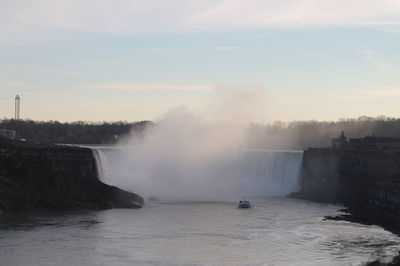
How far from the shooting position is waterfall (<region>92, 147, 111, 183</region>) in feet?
183

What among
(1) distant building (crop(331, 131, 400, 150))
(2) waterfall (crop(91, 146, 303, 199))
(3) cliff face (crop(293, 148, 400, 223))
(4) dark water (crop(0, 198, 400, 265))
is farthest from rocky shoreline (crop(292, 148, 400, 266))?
(4) dark water (crop(0, 198, 400, 265))

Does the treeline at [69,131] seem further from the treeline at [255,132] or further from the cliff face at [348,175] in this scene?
the cliff face at [348,175]

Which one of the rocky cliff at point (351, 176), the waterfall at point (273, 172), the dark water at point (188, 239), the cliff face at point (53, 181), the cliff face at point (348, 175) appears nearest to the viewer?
the dark water at point (188, 239)

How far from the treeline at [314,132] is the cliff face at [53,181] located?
5532 centimetres

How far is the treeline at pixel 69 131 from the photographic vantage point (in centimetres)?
10675

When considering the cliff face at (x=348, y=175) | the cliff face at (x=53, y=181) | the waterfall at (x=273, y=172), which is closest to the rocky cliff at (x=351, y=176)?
the cliff face at (x=348, y=175)

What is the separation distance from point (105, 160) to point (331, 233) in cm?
2785

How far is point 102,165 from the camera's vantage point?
58.1 m

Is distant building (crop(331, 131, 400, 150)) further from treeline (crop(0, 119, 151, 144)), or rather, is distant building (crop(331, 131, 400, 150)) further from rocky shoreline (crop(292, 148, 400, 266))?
treeline (crop(0, 119, 151, 144))

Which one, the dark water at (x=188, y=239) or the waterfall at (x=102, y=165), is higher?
the waterfall at (x=102, y=165)

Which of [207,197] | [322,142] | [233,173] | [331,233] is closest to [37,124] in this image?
[322,142]

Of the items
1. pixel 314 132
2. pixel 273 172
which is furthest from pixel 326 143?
pixel 273 172

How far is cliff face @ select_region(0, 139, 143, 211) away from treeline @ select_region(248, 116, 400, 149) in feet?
181

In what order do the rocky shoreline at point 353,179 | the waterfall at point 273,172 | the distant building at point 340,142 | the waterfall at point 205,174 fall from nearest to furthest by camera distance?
the rocky shoreline at point 353,179, the waterfall at point 205,174, the waterfall at point 273,172, the distant building at point 340,142
